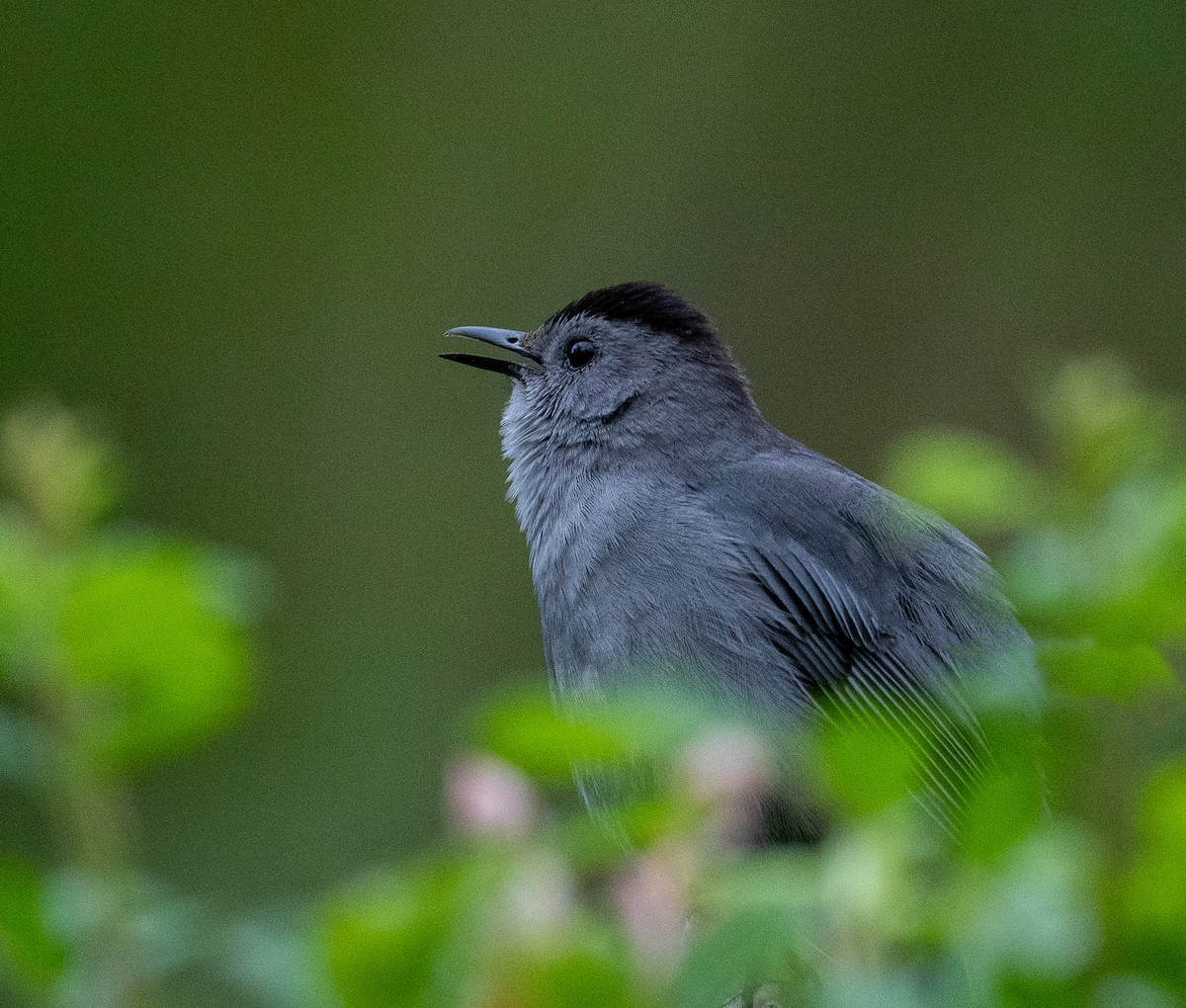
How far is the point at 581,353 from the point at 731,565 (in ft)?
3.24

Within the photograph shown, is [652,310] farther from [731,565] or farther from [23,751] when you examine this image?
[23,751]

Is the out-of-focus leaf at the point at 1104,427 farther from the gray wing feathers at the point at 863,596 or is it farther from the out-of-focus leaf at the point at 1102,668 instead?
the gray wing feathers at the point at 863,596

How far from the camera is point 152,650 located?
1.04 metres

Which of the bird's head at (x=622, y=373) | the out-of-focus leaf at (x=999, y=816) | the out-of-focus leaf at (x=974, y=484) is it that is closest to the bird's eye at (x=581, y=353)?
the bird's head at (x=622, y=373)

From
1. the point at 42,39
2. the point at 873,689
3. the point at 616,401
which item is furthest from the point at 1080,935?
the point at 42,39

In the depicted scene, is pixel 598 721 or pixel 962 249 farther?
pixel 962 249

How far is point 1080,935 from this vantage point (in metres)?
0.79

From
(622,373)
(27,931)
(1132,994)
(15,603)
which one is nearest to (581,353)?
(622,373)

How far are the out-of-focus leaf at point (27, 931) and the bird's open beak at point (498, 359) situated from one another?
126 inches

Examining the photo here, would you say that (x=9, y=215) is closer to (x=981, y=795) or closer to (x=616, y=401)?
(x=616, y=401)

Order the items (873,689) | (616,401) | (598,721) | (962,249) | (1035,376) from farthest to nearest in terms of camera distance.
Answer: (962,249), (1035,376), (616,401), (873,689), (598,721)

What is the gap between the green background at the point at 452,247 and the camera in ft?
24.6

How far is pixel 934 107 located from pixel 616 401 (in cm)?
491

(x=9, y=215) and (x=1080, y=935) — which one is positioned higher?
(x=9, y=215)
